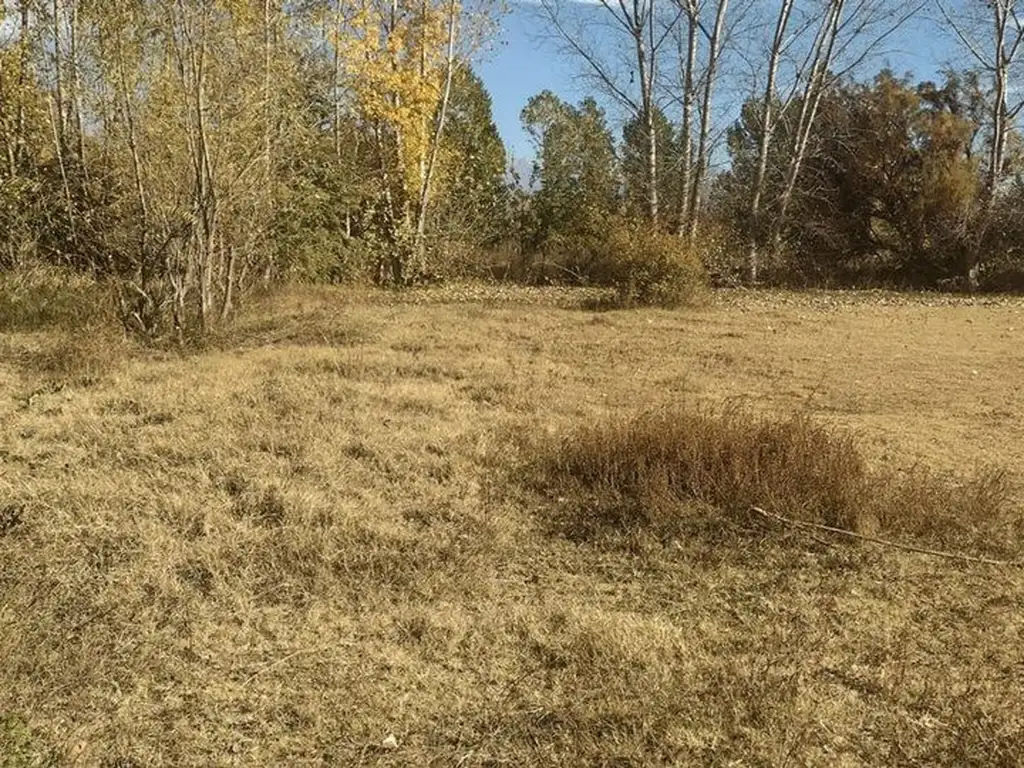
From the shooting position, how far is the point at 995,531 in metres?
4.99

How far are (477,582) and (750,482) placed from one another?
6.51ft

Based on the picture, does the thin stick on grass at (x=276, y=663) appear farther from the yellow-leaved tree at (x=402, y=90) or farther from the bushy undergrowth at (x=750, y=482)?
the yellow-leaved tree at (x=402, y=90)

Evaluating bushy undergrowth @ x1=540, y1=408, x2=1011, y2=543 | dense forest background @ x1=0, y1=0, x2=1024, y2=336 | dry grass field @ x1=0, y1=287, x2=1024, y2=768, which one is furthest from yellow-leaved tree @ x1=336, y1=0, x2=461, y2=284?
bushy undergrowth @ x1=540, y1=408, x2=1011, y2=543

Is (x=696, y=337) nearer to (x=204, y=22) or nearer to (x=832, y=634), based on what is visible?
(x=204, y=22)

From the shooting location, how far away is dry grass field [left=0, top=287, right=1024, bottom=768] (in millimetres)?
3279

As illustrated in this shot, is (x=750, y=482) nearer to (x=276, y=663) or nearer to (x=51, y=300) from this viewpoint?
(x=276, y=663)

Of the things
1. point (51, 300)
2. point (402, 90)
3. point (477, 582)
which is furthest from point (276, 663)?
point (402, 90)

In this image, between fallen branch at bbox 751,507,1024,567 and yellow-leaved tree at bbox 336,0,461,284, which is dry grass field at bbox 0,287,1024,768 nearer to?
fallen branch at bbox 751,507,1024,567

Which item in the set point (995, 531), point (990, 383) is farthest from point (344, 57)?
point (995, 531)

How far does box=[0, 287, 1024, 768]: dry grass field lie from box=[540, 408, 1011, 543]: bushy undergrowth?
3cm

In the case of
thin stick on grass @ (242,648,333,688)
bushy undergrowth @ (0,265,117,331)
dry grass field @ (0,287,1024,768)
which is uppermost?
bushy undergrowth @ (0,265,117,331)

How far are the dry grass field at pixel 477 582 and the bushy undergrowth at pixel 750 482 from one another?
3 centimetres

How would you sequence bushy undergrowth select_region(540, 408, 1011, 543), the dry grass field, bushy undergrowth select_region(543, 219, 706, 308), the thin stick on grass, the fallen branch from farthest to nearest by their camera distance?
bushy undergrowth select_region(543, 219, 706, 308) < bushy undergrowth select_region(540, 408, 1011, 543) < the fallen branch < the thin stick on grass < the dry grass field

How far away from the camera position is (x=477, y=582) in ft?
14.9
